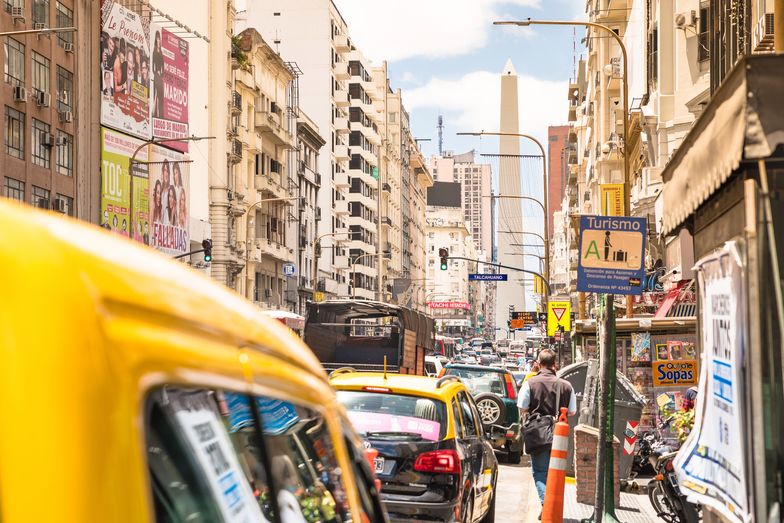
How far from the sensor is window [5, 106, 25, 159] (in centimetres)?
4609

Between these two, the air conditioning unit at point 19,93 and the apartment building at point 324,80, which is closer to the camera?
the air conditioning unit at point 19,93

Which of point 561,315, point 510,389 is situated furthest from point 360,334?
point 561,315

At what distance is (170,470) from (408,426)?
954cm

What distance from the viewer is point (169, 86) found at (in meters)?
64.5

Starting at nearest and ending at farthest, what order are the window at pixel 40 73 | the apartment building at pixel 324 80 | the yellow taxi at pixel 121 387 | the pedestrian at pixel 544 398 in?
the yellow taxi at pixel 121 387 < the pedestrian at pixel 544 398 < the window at pixel 40 73 < the apartment building at pixel 324 80

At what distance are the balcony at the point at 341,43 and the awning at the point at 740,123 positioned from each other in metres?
110

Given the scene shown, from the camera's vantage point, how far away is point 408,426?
37.3 ft

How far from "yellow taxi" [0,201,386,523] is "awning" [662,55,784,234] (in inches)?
117

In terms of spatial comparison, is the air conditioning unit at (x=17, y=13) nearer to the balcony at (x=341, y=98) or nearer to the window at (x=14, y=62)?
the window at (x=14, y=62)

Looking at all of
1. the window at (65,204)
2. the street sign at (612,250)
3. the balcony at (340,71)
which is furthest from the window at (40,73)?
the balcony at (340,71)

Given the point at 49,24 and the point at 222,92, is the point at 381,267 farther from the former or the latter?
the point at 49,24

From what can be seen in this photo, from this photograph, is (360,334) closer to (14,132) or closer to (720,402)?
(14,132)

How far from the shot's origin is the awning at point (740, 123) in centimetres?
501

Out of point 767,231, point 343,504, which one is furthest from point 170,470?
point 767,231
